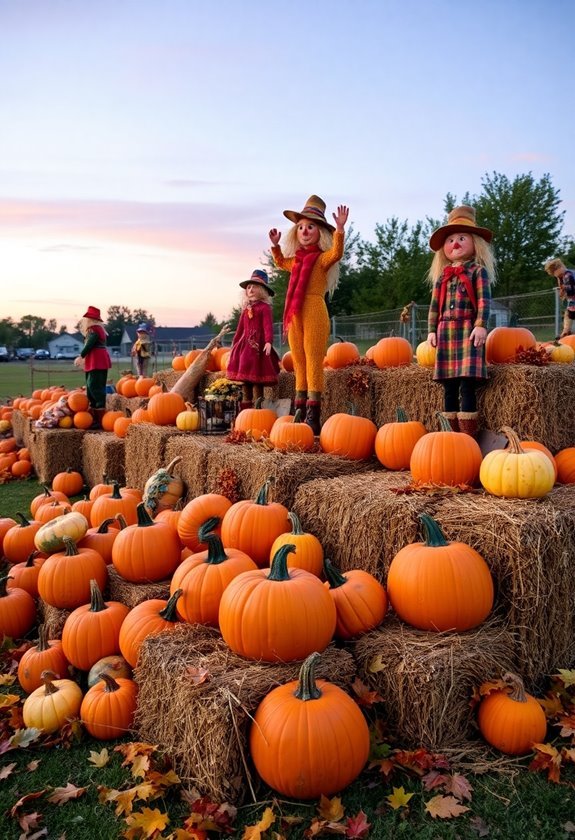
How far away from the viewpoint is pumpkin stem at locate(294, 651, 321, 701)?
7.10 feet

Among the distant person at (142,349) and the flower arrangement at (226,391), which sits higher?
the distant person at (142,349)

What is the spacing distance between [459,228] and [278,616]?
296 centimetres

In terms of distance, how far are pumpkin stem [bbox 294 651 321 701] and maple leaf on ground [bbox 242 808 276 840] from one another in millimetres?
373

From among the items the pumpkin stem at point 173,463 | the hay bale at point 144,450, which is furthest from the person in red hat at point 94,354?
the pumpkin stem at point 173,463

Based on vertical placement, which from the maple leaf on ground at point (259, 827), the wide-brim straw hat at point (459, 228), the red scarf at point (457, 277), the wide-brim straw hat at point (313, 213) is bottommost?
the maple leaf on ground at point (259, 827)

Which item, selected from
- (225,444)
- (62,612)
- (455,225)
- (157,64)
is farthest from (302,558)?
(157,64)

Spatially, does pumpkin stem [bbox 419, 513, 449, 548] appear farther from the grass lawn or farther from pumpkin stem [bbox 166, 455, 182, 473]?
pumpkin stem [bbox 166, 455, 182, 473]

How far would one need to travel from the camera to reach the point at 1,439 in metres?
11.8

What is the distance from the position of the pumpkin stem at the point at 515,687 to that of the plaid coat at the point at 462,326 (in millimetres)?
2090

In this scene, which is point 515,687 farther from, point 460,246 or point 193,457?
point 193,457

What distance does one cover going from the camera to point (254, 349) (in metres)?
5.83

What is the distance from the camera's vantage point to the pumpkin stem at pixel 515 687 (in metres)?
2.41

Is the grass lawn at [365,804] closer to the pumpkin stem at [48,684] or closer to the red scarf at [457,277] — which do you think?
the pumpkin stem at [48,684]

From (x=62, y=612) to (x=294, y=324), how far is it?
9.35 ft
